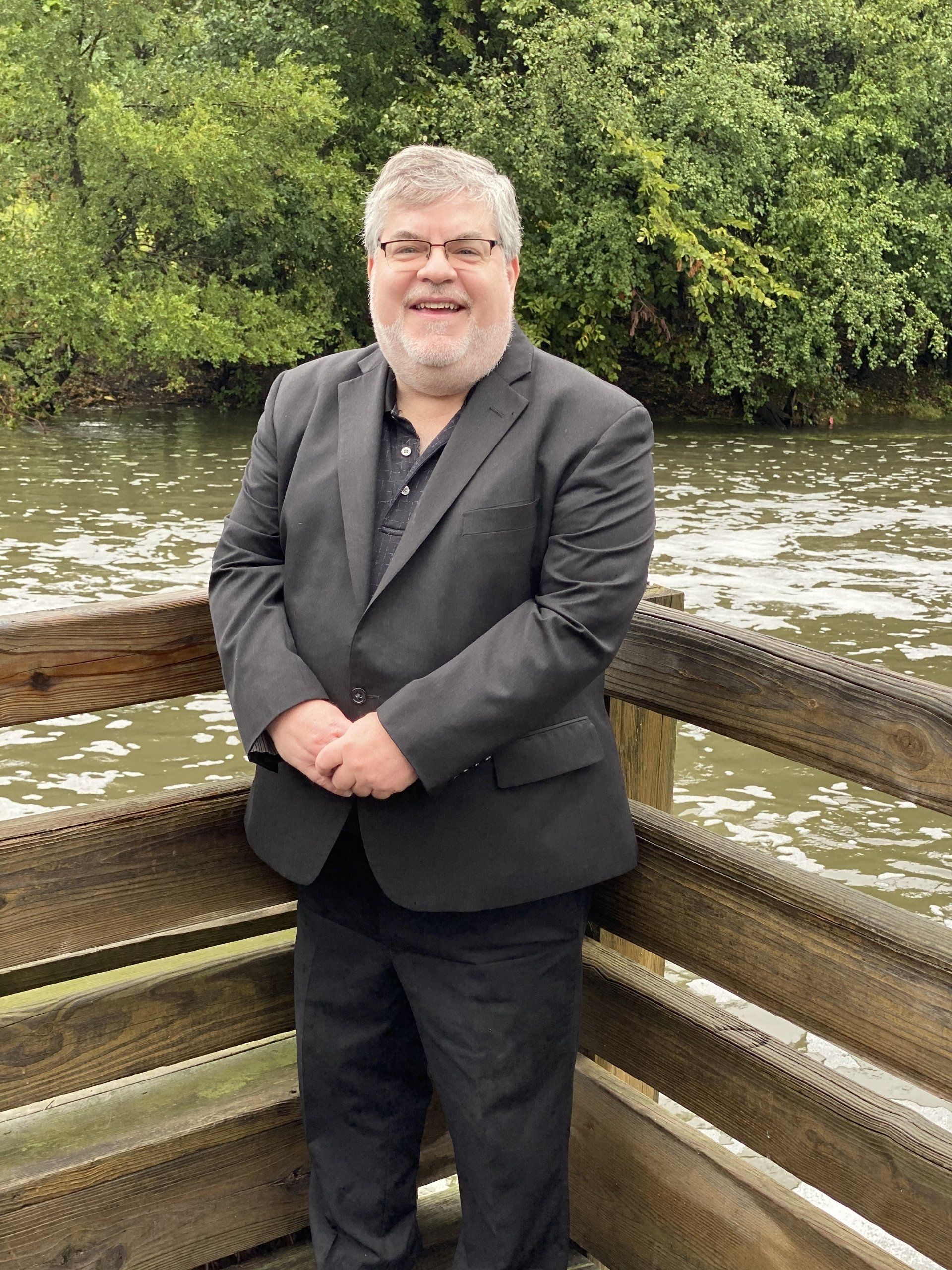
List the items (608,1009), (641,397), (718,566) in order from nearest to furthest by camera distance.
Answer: (608,1009), (718,566), (641,397)

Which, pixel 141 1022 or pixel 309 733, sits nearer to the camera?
pixel 309 733

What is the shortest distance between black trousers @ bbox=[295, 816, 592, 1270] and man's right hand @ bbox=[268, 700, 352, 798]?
171 mm

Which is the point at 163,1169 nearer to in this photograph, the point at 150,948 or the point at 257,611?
the point at 150,948

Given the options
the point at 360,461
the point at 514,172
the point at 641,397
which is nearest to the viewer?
the point at 360,461

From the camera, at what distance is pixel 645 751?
3.07 m

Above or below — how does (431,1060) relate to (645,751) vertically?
below

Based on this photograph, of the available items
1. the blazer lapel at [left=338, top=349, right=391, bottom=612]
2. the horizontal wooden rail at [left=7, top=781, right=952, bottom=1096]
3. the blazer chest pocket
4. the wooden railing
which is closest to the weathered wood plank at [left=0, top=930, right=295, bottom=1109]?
the wooden railing

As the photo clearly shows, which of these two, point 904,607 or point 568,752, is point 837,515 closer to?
point 904,607

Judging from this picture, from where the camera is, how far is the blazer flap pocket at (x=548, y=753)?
2.40 m

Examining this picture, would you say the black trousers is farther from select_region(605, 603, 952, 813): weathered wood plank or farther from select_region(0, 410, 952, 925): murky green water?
select_region(0, 410, 952, 925): murky green water

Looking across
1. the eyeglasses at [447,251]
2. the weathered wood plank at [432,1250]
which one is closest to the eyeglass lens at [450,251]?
the eyeglasses at [447,251]

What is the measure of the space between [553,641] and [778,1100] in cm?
84

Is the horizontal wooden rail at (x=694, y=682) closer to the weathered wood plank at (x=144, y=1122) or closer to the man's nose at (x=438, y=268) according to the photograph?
the man's nose at (x=438, y=268)

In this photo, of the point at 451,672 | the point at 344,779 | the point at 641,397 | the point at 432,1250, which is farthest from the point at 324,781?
the point at 641,397
